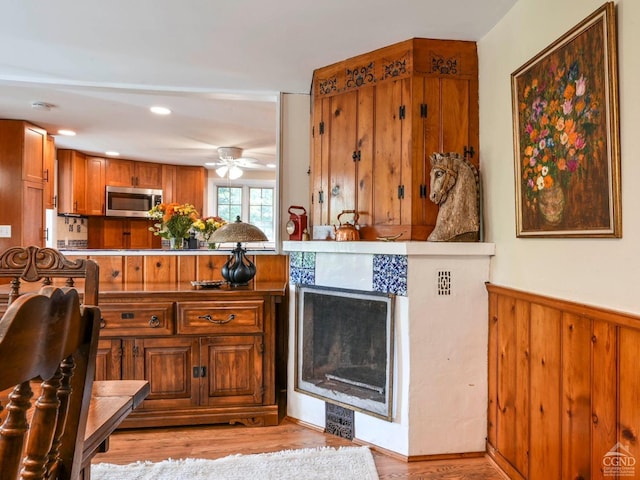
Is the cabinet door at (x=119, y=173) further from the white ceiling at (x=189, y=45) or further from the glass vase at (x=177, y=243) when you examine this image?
the glass vase at (x=177, y=243)

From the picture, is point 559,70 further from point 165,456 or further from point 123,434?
point 123,434

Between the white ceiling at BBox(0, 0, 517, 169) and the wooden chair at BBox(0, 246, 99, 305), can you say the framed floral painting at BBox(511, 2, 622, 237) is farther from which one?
the wooden chair at BBox(0, 246, 99, 305)

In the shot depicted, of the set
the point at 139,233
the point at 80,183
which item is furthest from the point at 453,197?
the point at 139,233

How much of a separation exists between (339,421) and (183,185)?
460 cm

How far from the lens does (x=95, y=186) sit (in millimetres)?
5164

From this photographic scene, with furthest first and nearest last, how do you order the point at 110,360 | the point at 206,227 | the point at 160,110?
the point at 160,110, the point at 206,227, the point at 110,360

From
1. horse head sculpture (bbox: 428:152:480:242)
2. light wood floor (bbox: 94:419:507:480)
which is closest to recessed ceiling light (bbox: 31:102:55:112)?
light wood floor (bbox: 94:419:507:480)

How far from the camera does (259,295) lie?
7.79 ft

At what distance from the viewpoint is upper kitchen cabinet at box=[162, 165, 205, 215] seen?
18.7 ft

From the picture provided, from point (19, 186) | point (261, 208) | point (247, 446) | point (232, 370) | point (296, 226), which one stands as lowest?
point (247, 446)

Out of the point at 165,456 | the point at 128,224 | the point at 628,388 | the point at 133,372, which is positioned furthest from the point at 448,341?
the point at 128,224

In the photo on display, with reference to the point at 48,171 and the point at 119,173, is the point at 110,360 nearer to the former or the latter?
the point at 48,171

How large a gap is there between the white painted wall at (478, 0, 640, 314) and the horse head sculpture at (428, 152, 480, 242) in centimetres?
11

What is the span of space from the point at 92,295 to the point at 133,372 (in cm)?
110
